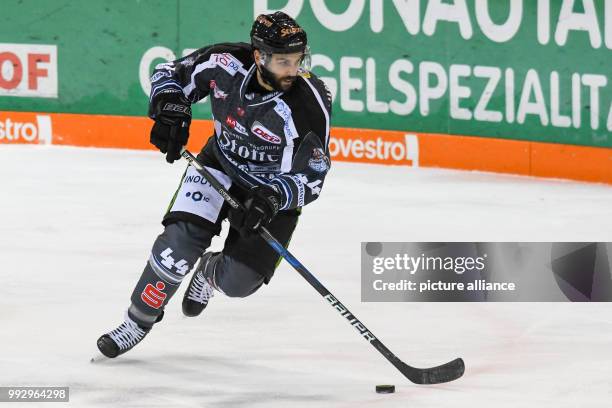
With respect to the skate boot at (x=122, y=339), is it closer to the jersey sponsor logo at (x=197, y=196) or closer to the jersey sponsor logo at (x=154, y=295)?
the jersey sponsor logo at (x=154, y=295)

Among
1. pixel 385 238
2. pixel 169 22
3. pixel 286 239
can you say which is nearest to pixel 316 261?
pixel 385 238

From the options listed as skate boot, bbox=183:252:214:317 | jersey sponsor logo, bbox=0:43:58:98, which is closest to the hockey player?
skate boot, bbox=183:252:214:317

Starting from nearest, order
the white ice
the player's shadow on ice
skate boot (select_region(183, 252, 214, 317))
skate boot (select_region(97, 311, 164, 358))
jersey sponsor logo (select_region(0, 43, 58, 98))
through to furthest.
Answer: the player's shadow on ice
the white ice
skate boot (select_region(97, 311, 164, 358))
skate boot (select_region(183, 252, 214, 317))
jersey sponsor logo (select_region(0, 43, 58, 98))

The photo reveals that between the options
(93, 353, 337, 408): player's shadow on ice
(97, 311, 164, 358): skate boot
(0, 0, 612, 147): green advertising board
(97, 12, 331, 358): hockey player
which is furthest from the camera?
(0, 0, 612, 147): green advertising board

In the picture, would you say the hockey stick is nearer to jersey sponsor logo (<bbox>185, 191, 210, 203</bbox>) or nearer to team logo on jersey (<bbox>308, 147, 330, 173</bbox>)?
jersey sponsor logo (<bbox>185, 191, 210, 203</bbox>)

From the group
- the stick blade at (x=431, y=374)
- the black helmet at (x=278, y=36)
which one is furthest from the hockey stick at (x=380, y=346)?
the black helmet at (x=278, y=36)

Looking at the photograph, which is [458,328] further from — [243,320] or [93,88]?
[93,88]

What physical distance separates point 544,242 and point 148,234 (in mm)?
1985

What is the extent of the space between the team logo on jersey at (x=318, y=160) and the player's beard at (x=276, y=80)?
229 millimetres

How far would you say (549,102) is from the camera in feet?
29.5

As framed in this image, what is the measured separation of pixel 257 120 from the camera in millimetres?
4785

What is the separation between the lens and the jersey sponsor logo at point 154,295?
15.6 ft

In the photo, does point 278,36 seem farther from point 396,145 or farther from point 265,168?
point 396,145

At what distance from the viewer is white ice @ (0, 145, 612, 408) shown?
454 centimetres
